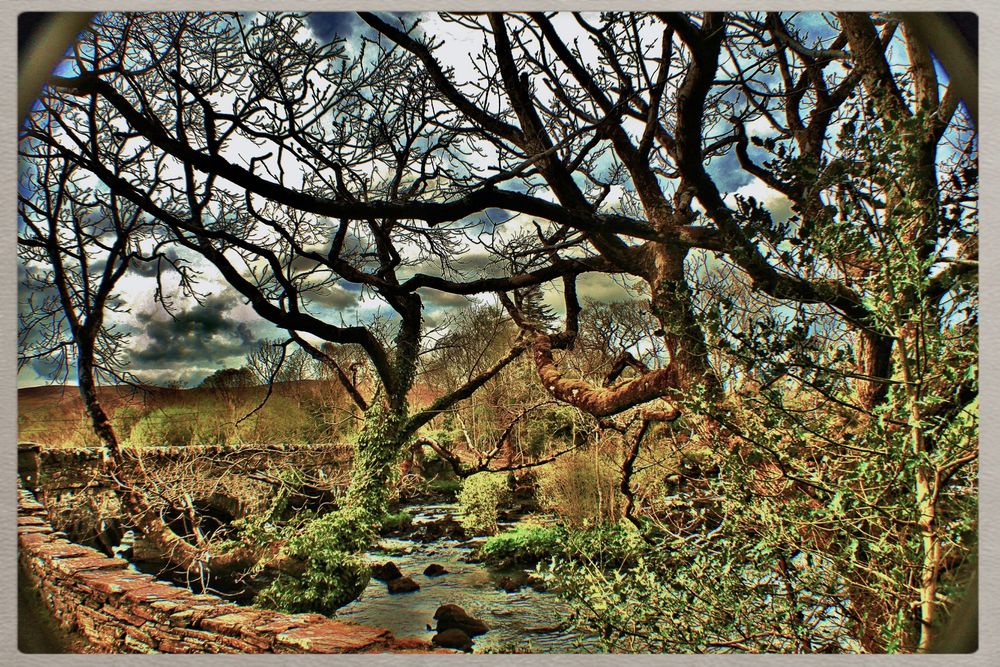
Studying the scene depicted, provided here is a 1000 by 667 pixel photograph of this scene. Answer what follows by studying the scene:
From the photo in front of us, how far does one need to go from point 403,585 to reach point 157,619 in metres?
0.95

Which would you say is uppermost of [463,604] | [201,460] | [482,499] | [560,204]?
[560,204]

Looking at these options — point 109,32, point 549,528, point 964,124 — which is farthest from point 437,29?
point 549,528

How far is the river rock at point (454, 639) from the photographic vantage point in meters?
2.31

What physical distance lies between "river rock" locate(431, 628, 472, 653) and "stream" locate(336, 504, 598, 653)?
0.03 m

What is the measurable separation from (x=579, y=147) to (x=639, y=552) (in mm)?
1685

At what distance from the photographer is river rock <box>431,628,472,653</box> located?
2306 mm

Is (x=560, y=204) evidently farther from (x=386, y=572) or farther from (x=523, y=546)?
(x=386, y=572)

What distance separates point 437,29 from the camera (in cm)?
241

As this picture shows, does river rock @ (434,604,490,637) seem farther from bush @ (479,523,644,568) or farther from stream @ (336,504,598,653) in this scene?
bush @ (479,523,644,568)

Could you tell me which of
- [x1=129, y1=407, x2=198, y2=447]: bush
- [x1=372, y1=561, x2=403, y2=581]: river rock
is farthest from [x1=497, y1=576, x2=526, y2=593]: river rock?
[x1=129, y1=407, x2=198, y2=447]: bush

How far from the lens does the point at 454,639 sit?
7.69 feet

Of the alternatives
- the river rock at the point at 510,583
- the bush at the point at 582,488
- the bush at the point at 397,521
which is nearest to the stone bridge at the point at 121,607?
the river rock at the point at 510,583

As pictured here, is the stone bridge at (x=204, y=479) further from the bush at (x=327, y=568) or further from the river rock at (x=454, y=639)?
the river rock at (x=454, y=639)

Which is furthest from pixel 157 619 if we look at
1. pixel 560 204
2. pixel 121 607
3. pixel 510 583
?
pixel 560 204
